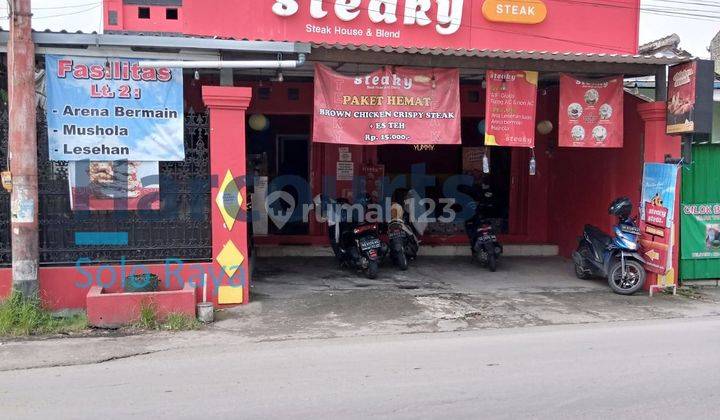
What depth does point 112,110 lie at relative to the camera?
7.78 meters

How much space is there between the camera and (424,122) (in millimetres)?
9031

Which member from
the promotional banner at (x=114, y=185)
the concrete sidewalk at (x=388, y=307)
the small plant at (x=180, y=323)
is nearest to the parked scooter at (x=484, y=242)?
the concrete sidewalk at (x=388, y=307)

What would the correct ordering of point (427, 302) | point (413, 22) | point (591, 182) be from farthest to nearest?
point (413, 22), point (591, 182), point (427, 302)

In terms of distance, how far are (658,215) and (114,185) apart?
26.4 feet

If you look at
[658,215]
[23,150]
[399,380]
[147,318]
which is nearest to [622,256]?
[658,215]

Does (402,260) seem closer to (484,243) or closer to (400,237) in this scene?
(400,237)

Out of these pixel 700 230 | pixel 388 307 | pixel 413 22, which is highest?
pixel 413 22

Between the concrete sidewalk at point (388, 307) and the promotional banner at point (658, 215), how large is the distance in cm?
59

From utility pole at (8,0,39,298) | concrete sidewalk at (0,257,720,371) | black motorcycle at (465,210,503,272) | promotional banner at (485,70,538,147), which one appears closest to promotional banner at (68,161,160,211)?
utility pole at (8,0,39,298)

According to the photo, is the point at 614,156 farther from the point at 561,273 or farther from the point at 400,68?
the point at 400,68

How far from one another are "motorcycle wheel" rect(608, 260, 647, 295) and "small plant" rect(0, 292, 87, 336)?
25.3 feet

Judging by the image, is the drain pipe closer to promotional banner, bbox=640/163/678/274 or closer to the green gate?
promotional banner, bbox=640/163/678/274

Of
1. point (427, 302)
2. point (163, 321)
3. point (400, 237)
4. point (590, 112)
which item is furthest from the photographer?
point (400, 237)

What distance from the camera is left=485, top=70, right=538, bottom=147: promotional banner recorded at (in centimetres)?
920
